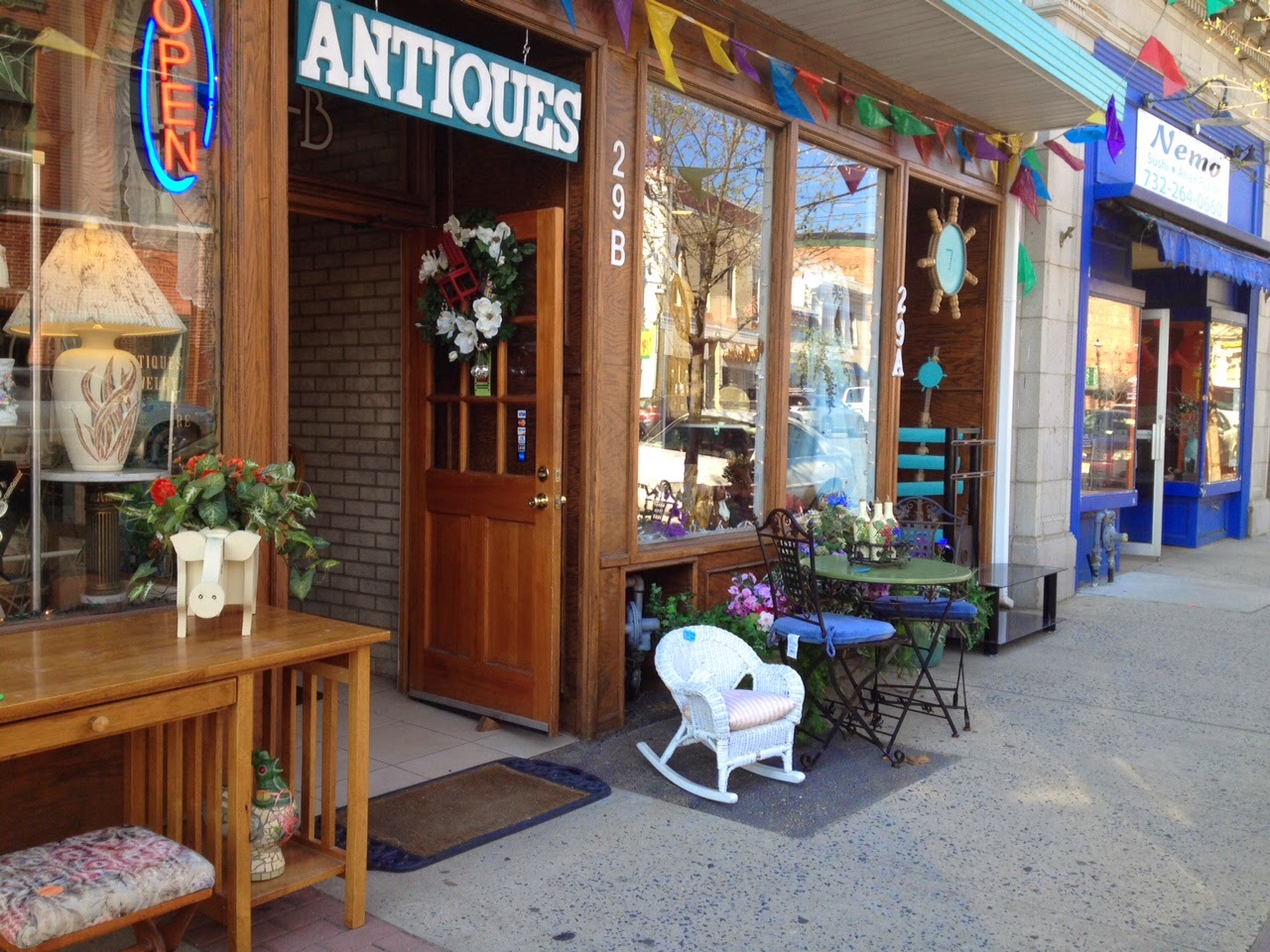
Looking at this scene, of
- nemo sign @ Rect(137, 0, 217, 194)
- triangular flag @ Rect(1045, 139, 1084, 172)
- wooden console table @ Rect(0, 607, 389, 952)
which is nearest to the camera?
wooden console table @ Rect(0, 607, 389, 952)

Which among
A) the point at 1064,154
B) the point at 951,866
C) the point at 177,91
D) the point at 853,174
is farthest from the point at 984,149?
the point at 177,91

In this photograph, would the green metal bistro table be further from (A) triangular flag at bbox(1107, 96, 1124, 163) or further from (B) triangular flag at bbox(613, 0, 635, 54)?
(A) triangular flag at bbox(1107, 96, 1124, 163)

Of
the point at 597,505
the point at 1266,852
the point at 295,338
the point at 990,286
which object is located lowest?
the point at 1266,852

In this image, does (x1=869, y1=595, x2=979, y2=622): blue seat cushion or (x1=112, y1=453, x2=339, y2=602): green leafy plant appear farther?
(x1=869, y1=595, x2=979, y2=622): blue seat cushion

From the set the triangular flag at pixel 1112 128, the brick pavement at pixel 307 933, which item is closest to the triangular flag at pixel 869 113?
the triangular flag at pixel 1112 128

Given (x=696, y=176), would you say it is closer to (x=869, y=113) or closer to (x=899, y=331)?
(x=869, y=113)

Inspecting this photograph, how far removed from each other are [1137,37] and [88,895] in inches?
410

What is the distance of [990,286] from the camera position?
28.0 ft

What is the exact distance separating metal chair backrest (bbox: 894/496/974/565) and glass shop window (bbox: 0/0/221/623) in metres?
4.11

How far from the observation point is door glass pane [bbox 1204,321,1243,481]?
1274cm

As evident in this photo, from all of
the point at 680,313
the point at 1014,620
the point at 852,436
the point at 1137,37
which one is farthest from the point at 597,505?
the point at 1137,37

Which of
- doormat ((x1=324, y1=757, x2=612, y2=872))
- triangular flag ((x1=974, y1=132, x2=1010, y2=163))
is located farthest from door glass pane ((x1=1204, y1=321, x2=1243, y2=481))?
doormat ((x1=324, y1=757, x2=612, y2=872))

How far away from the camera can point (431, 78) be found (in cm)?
441

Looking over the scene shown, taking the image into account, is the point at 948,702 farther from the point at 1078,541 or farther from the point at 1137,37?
the point at 1137,37
